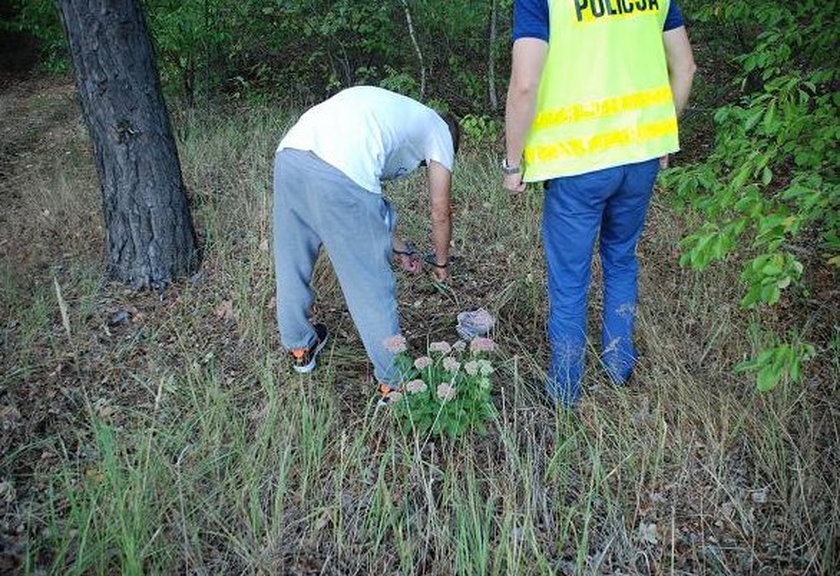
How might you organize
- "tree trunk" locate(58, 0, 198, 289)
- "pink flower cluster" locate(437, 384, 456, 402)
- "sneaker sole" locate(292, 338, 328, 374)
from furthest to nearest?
"tree trunk" locate(58, 0, 198, 289) < "sneaker sole" locate(292, 338, 328, 374) < "pink flower cluster" locate(437, 384, 456, 402)

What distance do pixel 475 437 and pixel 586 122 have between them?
1.27 metres

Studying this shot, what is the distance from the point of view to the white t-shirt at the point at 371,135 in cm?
236

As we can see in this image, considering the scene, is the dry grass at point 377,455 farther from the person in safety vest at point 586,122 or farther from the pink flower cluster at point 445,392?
the person in safety vest at point 586,122

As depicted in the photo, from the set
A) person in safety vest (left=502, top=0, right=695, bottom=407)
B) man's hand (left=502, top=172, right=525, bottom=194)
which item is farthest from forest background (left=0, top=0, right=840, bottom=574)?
man's hand (left=502, top=172, right=525, bottom=194)

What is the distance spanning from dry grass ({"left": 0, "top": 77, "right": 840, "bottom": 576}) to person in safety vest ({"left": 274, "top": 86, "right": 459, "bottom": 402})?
45 centimetres

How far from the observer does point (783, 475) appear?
88.4 inches

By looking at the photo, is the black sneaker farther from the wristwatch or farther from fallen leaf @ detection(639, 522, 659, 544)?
fallen leaf @ detection(639, 522, 659, 544)

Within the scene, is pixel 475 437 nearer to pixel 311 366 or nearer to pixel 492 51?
pixel 311 366

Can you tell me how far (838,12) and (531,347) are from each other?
212cm

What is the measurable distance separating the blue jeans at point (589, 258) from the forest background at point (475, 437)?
146mm

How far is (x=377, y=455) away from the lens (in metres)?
2.44

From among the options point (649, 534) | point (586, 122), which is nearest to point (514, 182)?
point (586, 122)

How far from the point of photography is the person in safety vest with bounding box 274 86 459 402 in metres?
2.38

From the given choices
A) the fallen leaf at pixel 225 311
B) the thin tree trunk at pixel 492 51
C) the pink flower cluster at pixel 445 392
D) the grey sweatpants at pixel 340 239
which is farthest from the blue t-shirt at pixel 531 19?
the thin tree trunk at pixel 492 51
